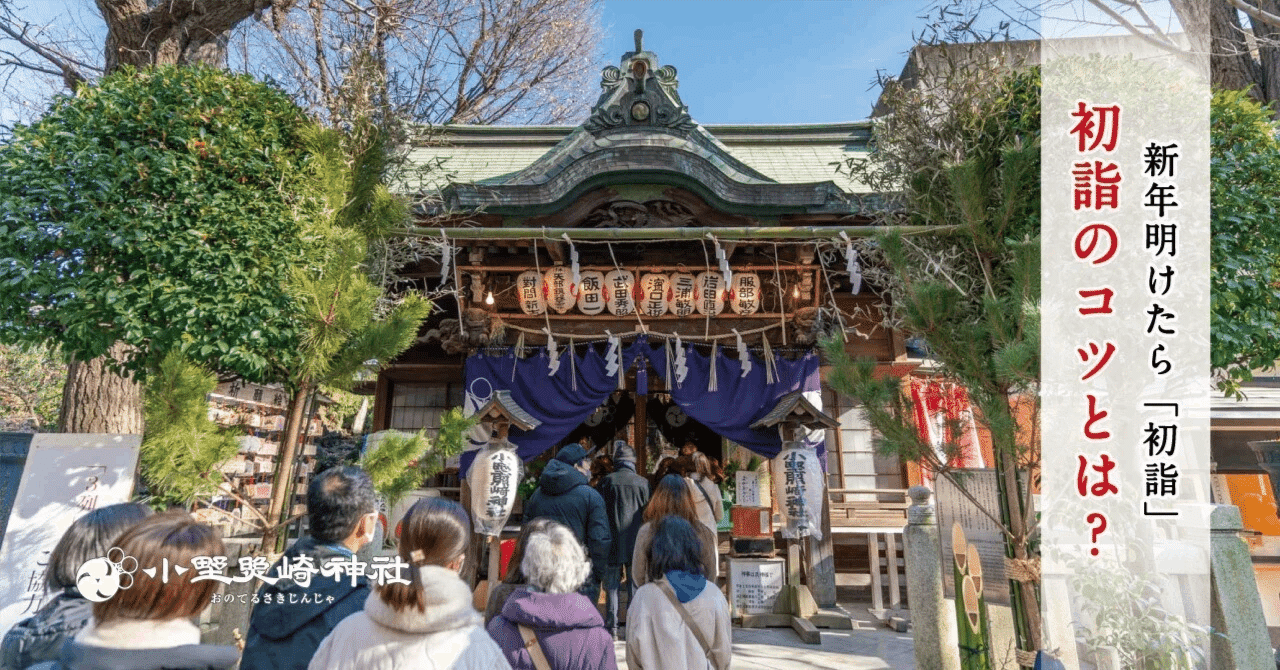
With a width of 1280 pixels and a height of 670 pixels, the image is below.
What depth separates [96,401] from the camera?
587cm

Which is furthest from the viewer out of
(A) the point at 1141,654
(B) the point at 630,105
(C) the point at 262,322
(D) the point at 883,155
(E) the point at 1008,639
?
(B) the point at 630,105

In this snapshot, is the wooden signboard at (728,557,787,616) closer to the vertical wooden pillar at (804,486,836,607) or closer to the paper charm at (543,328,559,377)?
the vertical wooden pillar at (804,486,836,607)

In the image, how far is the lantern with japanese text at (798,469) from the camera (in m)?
7.30

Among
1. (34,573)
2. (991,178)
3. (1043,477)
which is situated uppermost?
(991,178)

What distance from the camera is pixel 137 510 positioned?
2.39 m

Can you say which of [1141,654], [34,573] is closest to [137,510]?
[34,573]

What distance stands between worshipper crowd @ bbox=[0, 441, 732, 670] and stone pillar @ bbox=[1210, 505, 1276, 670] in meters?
3.81

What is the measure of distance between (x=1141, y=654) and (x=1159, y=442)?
1264 millimetres

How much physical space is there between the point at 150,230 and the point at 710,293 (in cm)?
615

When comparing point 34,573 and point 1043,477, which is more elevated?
point 1043,477

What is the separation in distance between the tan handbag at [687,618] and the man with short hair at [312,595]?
1.27m

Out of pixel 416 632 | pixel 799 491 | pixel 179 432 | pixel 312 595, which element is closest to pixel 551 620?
pixel 416 632

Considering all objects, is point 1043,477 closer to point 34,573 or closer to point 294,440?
point 294,440

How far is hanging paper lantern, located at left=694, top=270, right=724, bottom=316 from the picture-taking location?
8.64 meters
